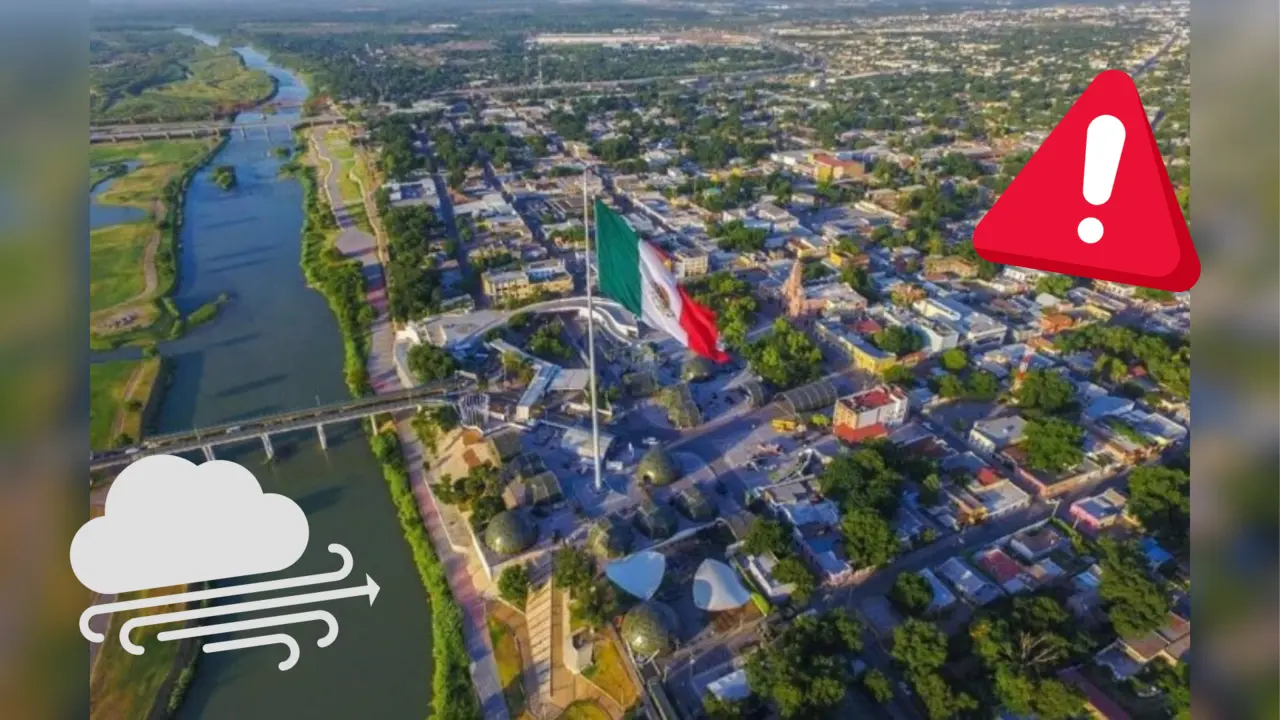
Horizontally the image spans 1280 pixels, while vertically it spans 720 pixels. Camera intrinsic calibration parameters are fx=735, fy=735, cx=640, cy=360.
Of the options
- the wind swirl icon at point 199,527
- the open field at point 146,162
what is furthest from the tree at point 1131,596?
the open field at point 146,162

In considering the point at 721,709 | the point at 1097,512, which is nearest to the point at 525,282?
the point at 721,709

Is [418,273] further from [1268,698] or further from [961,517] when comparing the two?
[1268,698]

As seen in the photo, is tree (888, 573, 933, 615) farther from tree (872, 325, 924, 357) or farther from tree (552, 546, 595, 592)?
tree (872, 325, 924, 357)

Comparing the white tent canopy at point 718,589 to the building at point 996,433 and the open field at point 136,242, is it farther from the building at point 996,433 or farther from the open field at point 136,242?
the open field at point 136,242

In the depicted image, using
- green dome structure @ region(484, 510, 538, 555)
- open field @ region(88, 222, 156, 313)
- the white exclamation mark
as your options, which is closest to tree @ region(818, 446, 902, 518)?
green dome structure @ region(484, 510, 538, 555)

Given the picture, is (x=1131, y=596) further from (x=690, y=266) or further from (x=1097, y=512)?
(x=690, y=266)
